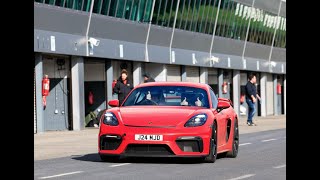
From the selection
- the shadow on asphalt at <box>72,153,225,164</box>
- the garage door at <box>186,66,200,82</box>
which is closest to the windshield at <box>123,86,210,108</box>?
the shadow on asphalt at <box>72,153,225,164</box>

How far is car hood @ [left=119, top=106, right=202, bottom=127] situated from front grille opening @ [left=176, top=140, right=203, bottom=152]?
12.7 inches

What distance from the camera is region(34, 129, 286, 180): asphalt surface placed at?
13812 mm

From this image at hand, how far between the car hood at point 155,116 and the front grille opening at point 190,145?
12.7 inches

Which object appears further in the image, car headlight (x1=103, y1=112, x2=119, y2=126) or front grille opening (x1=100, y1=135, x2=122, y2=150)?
car headlight (x1=103, y1=112, x2=119, y2=126)

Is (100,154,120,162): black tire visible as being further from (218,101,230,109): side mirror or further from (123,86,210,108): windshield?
(218,101,230,109): side mirror

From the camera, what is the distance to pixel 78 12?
125 feet

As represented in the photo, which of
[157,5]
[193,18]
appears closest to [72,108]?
[157,5]

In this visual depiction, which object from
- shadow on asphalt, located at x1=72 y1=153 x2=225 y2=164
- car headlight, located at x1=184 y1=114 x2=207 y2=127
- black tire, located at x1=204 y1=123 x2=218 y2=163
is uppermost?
car headlight, located at x1=184 y1=114 x2=207 y2=127

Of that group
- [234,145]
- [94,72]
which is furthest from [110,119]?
[94,72]

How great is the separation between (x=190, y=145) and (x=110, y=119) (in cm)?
141

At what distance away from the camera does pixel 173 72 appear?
49844 millimetres

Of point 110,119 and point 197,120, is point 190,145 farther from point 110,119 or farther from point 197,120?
point 110,119
